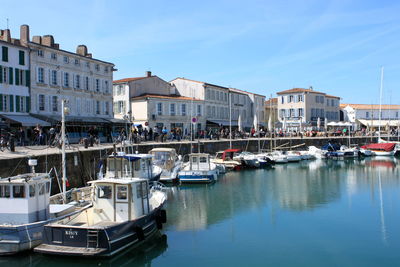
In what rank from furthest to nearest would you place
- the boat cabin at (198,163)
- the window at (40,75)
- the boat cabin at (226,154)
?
the boat cabin at (226,154)
the window at (40,75)
the boat cabin at (198,163)

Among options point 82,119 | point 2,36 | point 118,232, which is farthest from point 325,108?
point 118,232

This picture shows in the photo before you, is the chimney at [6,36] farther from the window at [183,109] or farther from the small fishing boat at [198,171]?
the window at [183,109]

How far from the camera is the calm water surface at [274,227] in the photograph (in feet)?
52.7

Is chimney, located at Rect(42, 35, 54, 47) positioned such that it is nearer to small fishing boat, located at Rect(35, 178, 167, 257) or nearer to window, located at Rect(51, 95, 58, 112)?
window, located at Rect(51, 95, 58, 112)

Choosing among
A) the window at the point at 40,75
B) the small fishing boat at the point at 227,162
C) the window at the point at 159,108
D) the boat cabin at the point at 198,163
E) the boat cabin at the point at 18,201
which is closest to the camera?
the boat cabin at the point at 18,201

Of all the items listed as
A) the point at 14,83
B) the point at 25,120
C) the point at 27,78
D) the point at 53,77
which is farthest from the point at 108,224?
the point at 53,77

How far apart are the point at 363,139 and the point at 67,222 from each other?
62.4 metres

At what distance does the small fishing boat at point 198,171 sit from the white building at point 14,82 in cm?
1360

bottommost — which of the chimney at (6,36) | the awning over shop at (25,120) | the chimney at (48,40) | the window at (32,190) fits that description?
the window at (32,190)

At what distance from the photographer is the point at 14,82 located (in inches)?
1435

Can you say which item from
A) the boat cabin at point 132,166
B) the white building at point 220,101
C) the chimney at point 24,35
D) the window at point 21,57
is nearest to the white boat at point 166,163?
the boat cabin at point 132,166

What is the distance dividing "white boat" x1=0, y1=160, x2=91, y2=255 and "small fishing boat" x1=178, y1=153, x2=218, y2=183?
1793 cm

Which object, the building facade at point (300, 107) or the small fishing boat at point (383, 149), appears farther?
the building facade at point (300, 107)

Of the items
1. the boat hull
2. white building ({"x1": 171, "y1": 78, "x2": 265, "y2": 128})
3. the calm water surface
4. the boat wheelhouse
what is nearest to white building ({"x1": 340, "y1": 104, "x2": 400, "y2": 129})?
white building ({"x1": 171, "y1": 78, "x2": 265, "y2": 128})
